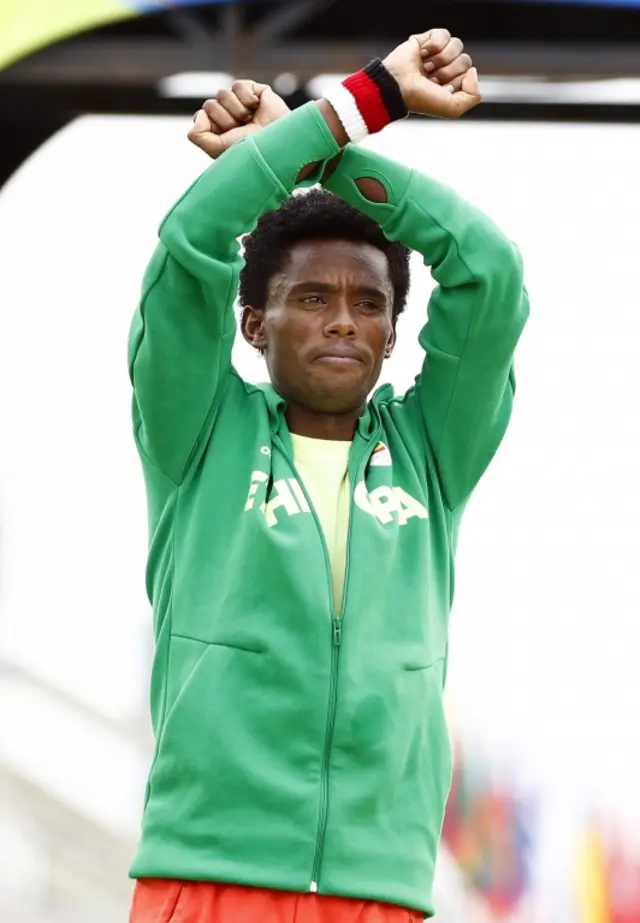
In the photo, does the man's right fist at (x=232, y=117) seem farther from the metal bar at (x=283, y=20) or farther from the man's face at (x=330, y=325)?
the metal bar at (x=283, y=20)

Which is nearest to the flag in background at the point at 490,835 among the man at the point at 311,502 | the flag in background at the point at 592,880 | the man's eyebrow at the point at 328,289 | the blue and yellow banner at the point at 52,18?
the flag in background at the point at 592,880

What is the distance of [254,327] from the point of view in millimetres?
1445

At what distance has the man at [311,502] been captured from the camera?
1.16 metres

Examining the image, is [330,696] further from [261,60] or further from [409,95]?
[261,60]

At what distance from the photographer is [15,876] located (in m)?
2.82

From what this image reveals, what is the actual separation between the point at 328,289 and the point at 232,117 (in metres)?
0.18

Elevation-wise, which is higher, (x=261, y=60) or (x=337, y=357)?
(x=261, y=60)

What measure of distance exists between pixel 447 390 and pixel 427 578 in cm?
19

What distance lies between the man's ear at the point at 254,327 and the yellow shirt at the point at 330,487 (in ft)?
0.45

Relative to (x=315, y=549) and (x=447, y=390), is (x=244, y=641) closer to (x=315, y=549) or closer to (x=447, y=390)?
(x=315, y=549)

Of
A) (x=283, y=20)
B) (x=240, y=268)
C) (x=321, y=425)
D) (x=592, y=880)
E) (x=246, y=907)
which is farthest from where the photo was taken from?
(x=283, y=20)

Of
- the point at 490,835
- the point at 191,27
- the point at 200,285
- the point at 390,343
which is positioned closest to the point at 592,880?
the point at 490,835

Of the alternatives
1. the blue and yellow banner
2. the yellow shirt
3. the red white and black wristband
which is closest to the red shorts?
the yellow shirt

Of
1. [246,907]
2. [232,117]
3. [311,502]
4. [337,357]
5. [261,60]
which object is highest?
[261,60]
